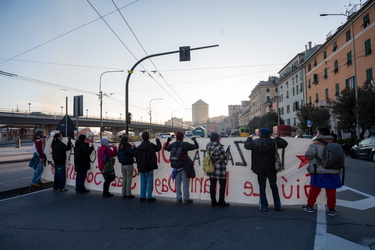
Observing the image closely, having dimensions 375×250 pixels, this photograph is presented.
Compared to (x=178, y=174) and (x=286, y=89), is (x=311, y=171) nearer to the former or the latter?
(x=178, y=174)

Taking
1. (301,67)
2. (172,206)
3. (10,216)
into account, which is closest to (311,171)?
(172,206)

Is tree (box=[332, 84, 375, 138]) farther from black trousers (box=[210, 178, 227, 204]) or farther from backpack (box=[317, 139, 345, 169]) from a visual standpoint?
black trousers (box=[210, 178, 227, 204])

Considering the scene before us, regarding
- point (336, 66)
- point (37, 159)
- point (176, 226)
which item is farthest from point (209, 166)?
point (336, 66)

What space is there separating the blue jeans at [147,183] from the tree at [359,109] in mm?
19174

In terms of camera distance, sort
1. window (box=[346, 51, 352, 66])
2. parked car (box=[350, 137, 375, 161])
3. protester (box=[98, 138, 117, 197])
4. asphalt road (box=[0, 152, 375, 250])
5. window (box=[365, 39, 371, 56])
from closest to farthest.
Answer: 1. asphalt road (box=[0, 152, 375, 250])
2. protester (box=[98, 138, 117, 197])
3. parked car (box=[350, 137, 375, 161])
4. window (box=[365, 39, 371, 56])
5. window (box=[346, 51, 352, 66])

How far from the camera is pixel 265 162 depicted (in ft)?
16.7

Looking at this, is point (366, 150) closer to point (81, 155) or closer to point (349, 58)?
point (81, 155)

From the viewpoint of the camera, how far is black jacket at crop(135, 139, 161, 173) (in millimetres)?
6020

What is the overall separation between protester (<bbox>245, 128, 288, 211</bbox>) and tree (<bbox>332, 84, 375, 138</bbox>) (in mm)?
17853

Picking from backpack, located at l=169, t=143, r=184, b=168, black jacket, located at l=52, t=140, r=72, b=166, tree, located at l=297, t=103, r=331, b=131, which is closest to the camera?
backpack, located at l=169, t=143, r=184, b=168

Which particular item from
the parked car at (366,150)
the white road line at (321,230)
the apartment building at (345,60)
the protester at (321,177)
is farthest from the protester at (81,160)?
the apartment building at (345,60)

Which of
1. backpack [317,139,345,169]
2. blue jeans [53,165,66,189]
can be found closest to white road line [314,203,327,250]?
backpack [317,139,345,169]

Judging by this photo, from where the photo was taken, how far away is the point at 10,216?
517 cm

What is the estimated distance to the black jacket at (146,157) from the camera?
19.7 feet
